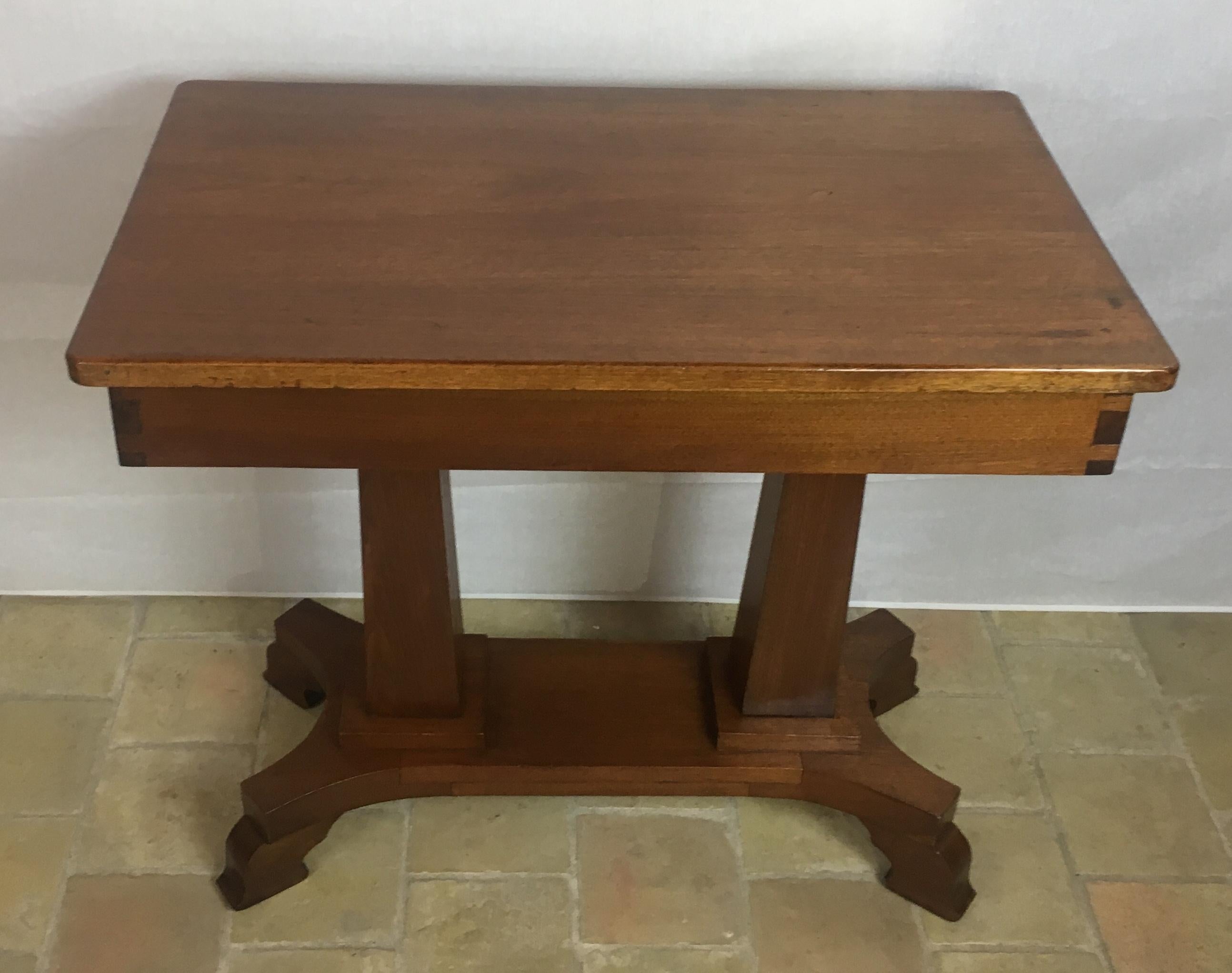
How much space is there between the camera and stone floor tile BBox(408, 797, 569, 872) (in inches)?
59.8

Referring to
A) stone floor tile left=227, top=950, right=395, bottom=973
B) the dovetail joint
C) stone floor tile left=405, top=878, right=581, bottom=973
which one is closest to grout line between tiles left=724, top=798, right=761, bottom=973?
stone floor tile left=405, top=878, right=581, bottom=973

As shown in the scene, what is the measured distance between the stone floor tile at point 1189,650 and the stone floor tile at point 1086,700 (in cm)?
4

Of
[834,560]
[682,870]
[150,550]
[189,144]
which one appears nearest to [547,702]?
[682,870]

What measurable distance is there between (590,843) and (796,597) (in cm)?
44

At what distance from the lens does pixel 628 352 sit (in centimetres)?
94

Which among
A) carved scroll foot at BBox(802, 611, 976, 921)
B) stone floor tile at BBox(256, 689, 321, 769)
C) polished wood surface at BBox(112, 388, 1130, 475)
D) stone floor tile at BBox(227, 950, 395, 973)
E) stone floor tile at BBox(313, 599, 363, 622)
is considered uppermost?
polished wood surface at BBox(112, 388, 1130, 475)

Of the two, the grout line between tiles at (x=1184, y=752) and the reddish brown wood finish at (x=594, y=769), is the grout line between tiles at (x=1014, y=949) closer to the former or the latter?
the reddish brown wood finish at (x=594, y=769)

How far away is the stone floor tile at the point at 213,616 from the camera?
1.81 meters

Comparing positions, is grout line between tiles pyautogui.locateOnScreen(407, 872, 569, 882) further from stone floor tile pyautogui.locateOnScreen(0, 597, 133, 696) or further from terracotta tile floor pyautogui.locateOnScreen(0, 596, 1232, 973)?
stone floor tile pyautogui.locateOnScreen(0, 597, 133, 696)

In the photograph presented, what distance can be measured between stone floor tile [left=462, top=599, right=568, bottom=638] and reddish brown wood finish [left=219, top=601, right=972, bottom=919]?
0.23 m

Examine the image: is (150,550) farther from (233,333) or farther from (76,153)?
(233,333)

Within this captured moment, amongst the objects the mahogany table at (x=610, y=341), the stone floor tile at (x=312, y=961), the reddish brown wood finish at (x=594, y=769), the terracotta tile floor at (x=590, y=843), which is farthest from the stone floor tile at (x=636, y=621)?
the stone floor tile at (x=312, y=961)

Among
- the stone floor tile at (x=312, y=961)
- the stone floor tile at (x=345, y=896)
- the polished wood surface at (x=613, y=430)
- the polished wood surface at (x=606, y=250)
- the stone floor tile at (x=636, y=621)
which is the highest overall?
the polished wood surface at (x=606, y=250)

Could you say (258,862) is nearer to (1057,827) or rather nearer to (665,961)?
(665,961)
